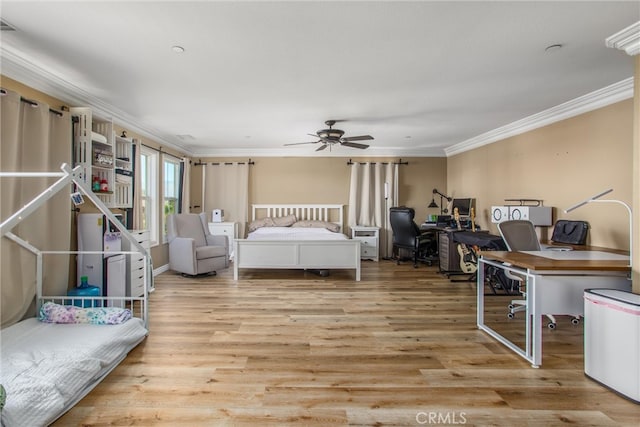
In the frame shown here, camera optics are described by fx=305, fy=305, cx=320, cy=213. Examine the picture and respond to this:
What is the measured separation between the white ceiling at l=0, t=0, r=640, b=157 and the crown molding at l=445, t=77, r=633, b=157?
10 cm

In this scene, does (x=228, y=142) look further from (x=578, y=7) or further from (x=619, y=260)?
(x=619, y=260)

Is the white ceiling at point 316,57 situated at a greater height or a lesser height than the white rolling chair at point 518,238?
greater

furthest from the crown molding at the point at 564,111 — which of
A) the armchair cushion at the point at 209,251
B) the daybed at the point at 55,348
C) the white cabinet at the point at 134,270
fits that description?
the white cabinet at the point at 134,270

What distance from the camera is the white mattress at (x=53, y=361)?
1.60 metres

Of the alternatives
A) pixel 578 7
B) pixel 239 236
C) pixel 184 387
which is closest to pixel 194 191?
pixel 239 236

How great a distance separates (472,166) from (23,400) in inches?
258

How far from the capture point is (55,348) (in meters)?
2.14

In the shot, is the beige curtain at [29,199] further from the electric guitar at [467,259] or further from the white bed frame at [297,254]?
the electric guitar at [467,259]

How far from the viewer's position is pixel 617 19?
6.76ft

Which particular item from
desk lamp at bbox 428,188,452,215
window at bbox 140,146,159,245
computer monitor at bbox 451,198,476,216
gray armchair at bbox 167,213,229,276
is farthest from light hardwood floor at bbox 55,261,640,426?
desk lamp at bbox 428,188,452,215

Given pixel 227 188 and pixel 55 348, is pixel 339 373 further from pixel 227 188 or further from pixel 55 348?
pixel 227 188

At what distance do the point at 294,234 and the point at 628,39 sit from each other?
468cm

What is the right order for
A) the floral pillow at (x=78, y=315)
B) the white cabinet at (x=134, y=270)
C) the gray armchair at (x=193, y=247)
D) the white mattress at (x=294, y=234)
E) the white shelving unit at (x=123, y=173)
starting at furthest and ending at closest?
the white mattress at (x=294, y=234) < the gray armchair at (x=193, y=247) < the white shelving unit at (x=123, y=173) < the white cabinet at (x=134, y=270) < the floral pillow at (x=78, y=315)

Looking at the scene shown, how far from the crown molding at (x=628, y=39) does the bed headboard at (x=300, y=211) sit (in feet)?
16.3
